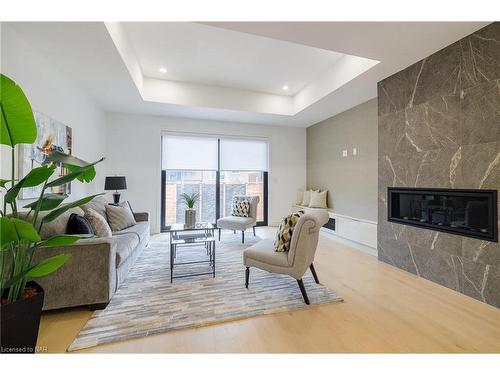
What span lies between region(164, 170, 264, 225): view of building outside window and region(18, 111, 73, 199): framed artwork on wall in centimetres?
209

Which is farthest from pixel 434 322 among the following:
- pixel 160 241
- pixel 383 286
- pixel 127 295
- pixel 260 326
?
pixel 160 241

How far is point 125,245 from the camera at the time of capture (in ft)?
8.37

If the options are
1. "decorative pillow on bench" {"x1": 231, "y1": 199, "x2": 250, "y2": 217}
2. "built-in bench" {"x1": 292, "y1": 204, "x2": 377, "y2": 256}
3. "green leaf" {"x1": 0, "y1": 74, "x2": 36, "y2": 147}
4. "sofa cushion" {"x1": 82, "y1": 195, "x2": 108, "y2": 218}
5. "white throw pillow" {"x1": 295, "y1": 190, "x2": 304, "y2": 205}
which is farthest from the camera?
"white throw pillow" {"x1": 295, "y1": 190, "x2": 304, "y2": 205}

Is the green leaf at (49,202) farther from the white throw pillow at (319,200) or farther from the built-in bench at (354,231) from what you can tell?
the white throw pillow at (319,200)

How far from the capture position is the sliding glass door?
16.9 feet

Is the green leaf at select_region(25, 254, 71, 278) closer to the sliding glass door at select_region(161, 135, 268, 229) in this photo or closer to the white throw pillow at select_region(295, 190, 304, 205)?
the sliding glass door at select_region(161, 135, 268, 229)

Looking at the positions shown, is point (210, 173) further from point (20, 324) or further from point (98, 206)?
point (20, 324)

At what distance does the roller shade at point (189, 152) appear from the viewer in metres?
5.09

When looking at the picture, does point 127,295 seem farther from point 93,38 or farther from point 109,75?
point 109,75

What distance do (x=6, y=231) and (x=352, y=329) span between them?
7.40ft

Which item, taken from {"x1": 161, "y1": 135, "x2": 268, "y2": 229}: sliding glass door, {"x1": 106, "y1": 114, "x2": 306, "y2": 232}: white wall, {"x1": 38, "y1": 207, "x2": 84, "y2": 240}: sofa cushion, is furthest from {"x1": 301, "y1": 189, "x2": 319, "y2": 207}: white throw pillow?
{"x1": 38, "y1": 207, "x2": 84, "y2": 240}: sofa cushion

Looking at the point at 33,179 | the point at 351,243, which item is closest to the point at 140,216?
the point at 33,179

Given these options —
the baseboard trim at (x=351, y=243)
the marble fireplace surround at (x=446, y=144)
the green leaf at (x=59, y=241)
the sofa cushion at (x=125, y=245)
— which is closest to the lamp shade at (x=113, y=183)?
the sofa cushion at (x=125, y=245)

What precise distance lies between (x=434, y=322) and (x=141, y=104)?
496 cm
